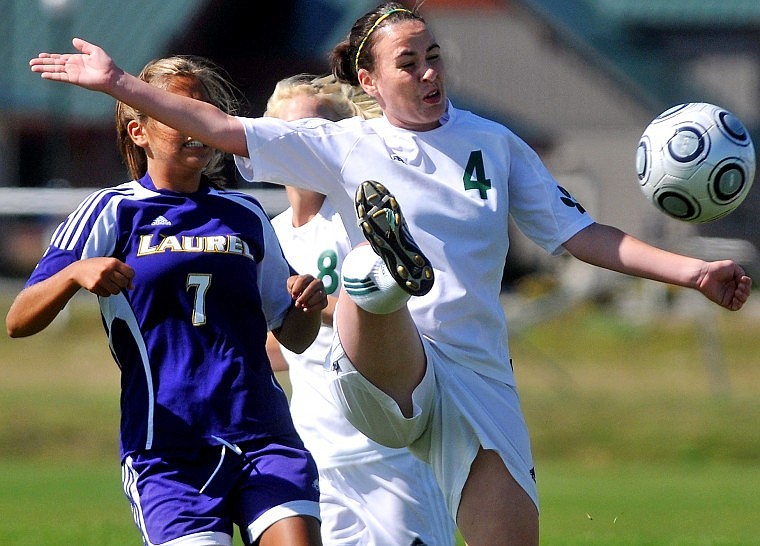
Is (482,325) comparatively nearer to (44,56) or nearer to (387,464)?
(387,464)

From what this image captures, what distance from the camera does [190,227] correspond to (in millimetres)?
4359

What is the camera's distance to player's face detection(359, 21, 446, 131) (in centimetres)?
462

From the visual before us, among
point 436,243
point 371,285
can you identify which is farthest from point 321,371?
point 371,285

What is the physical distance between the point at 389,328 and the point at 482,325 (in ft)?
1.36

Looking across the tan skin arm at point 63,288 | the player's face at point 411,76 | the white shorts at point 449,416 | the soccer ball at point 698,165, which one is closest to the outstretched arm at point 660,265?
the soccer ball at point 698,165

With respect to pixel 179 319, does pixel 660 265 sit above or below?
above

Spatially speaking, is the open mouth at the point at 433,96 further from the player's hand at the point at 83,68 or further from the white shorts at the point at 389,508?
the white shorts at the point at 389,508

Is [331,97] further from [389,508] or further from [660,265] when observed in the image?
[660,265]

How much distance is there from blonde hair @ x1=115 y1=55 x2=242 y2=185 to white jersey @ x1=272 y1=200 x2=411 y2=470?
794 mm

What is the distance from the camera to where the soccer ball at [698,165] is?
183 inches

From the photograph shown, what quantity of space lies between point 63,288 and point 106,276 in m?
0.21

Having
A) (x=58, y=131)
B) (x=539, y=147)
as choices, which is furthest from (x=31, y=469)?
(x=539, y=147)

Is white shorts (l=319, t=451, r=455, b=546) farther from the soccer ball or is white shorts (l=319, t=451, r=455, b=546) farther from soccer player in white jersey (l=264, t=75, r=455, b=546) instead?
the soccer ball

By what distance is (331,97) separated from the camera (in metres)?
5.70
